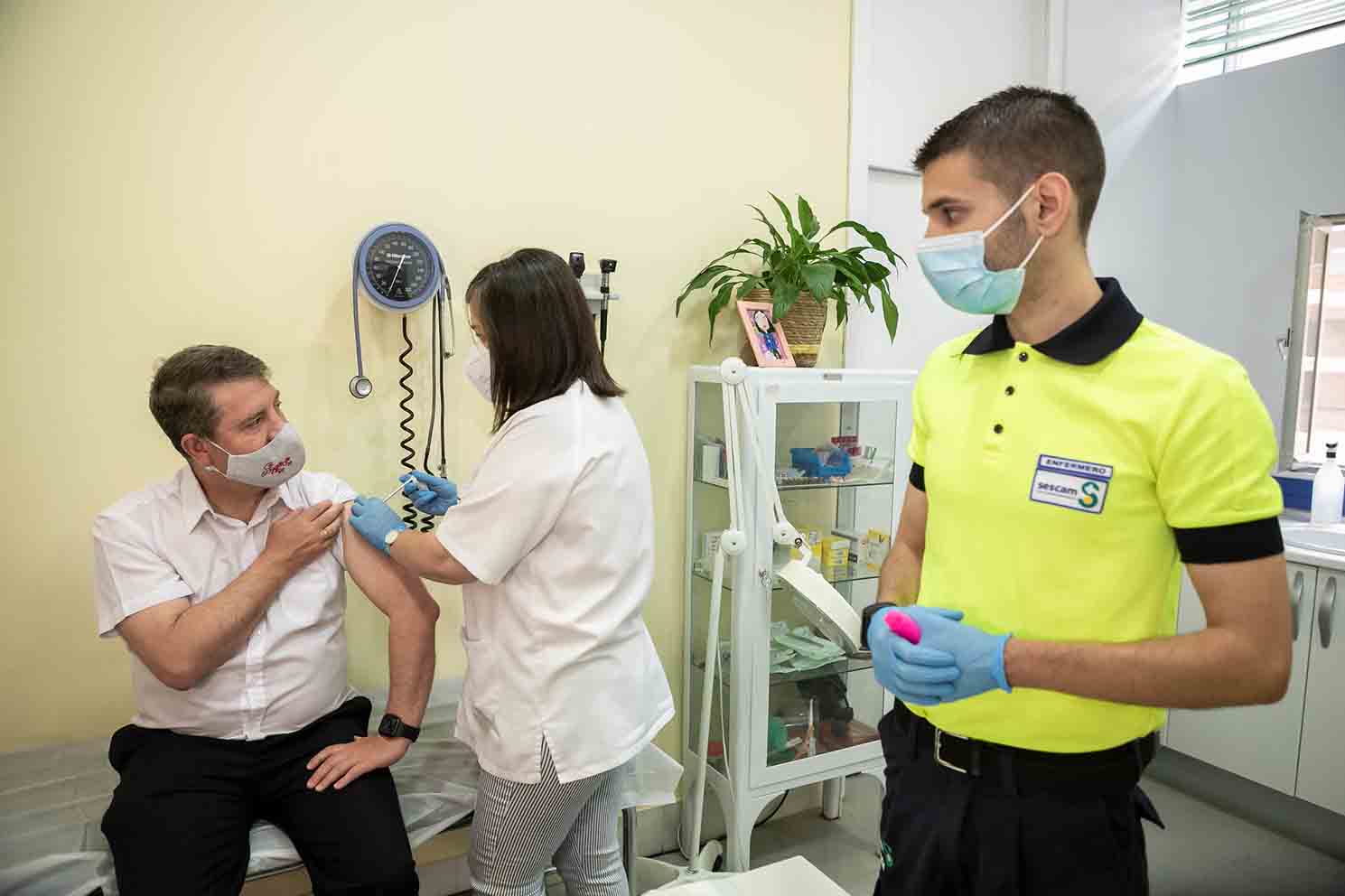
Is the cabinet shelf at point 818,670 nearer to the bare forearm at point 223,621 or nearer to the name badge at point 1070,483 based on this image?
the bare forearm at point 223,621

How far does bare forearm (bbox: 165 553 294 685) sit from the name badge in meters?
1.39

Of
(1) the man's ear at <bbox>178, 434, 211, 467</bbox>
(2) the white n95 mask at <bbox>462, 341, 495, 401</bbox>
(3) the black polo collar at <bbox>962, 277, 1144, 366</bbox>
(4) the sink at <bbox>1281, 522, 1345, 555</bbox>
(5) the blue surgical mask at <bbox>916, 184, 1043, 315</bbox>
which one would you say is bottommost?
(4) the sink at <bbox>1281, 522, 1345, 555</bbox>

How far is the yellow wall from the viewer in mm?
1867

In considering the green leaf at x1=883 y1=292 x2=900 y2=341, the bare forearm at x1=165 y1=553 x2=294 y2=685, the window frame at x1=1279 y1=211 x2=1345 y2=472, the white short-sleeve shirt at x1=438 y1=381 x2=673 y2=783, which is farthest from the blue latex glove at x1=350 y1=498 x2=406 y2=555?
the window frame at x1=1279 y1=211 x2=1345 y2=472

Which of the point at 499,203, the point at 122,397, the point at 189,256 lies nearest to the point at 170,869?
the point at 122,397

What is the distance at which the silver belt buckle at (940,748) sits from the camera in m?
1.13

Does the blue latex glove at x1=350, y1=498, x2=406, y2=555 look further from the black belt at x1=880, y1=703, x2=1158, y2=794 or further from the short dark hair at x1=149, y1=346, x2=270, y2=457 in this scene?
the black belt at x1=880, y1=703, x2=1158, y2=794

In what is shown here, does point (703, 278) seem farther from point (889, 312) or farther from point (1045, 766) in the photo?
point (1045, 766)

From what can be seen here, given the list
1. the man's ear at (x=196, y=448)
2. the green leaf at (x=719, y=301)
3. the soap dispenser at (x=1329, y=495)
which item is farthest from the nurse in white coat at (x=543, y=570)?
the soap dispenser at (x=1329, y=495)

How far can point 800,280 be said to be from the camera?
2.38 metres

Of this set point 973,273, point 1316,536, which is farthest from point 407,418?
point 1316,536

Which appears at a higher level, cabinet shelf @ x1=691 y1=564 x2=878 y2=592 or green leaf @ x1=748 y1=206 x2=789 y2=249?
green leaf @ x1=748 y1=206 x2=789 y2=249

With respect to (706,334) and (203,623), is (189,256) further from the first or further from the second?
(706,334)

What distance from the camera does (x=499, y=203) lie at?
225 cm
